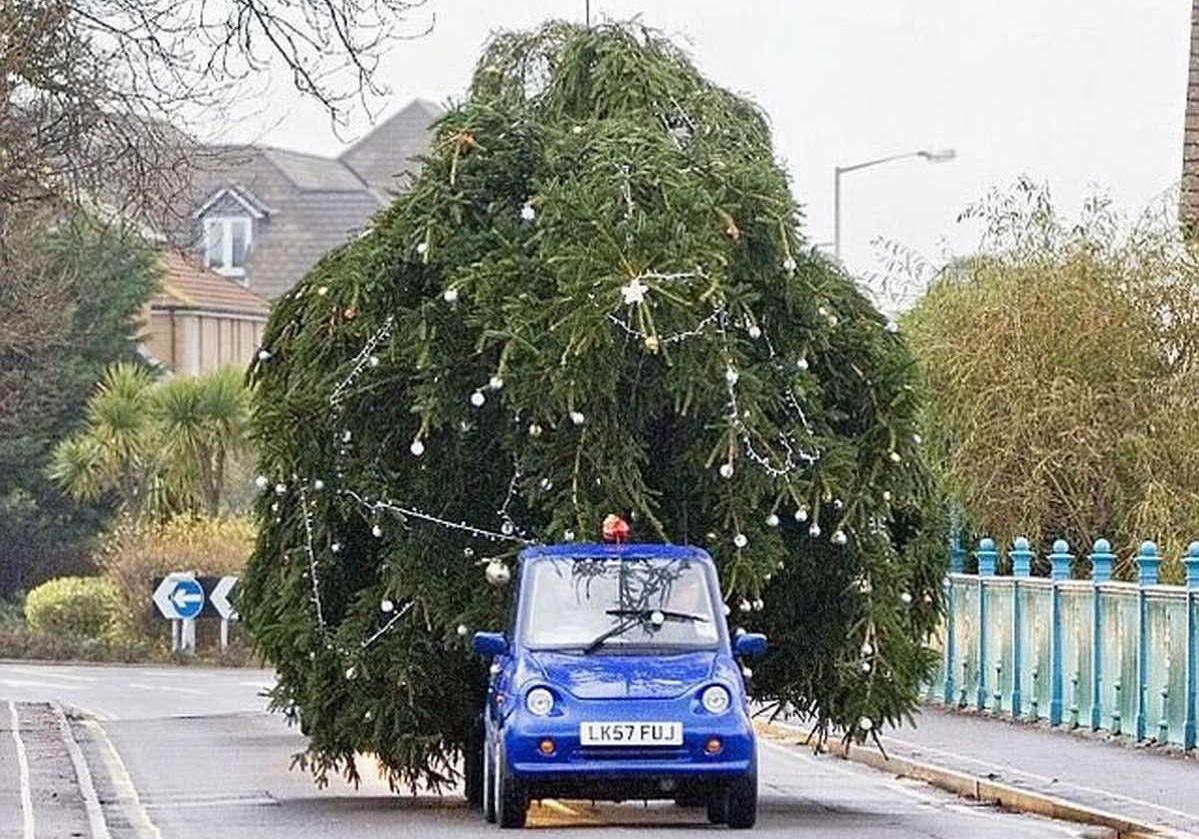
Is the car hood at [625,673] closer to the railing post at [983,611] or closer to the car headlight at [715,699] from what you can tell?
the car headlight at [715,699]

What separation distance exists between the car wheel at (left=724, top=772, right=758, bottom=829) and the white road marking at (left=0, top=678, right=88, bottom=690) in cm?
2693

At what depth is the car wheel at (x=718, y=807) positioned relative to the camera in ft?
61.3

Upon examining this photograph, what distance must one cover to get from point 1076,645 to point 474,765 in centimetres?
1050

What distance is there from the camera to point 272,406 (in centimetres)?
2027

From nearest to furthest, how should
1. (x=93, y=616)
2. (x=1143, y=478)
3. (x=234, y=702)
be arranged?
(x=1143, y=478) → (x=234, y=702) → (x=93, y=616)

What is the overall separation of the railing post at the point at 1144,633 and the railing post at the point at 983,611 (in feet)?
17.9

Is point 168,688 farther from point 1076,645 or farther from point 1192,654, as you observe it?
point 1192,654

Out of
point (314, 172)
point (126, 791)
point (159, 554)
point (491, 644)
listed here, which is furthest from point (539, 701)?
point (314, 172)

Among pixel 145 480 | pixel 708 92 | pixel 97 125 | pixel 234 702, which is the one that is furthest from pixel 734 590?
pixel 145 480

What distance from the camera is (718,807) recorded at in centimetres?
1889

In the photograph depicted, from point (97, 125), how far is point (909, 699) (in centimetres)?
923

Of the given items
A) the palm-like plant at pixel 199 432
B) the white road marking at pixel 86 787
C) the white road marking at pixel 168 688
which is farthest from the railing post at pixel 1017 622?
the palm-like plant at pixel 199 432

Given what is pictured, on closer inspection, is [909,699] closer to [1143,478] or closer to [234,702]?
[1143,478]

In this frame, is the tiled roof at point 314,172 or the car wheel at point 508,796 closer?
the car wheel at point 508,796
